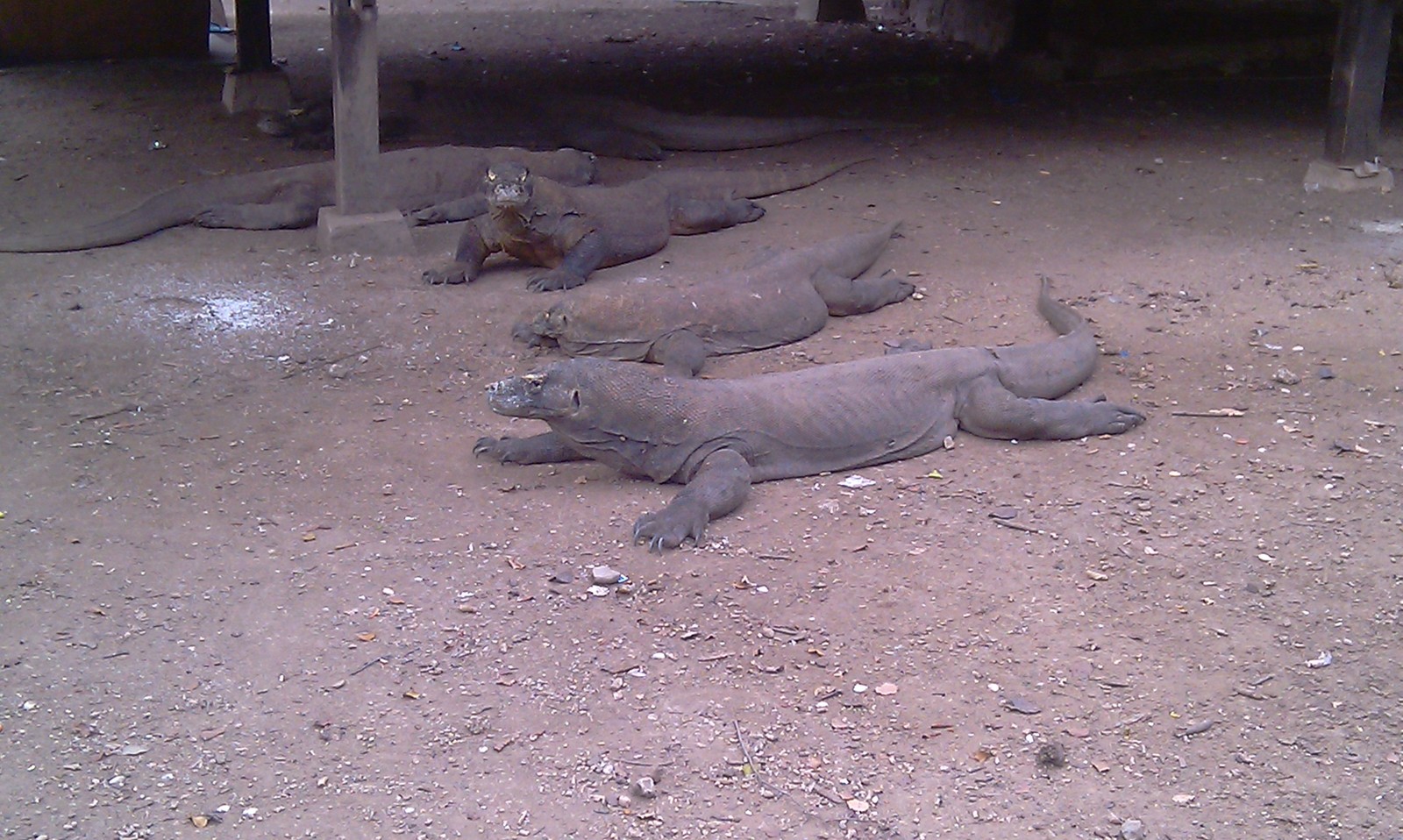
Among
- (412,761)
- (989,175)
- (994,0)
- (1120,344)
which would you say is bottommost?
(412,761)

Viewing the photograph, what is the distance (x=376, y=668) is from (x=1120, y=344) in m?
3.58

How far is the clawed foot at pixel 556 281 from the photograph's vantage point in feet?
21.9

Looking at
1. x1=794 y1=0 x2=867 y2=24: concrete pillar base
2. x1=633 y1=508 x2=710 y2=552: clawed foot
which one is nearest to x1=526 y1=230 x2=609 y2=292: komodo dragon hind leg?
x1=633 y1=508 x2=710 y2=552: clawed foot

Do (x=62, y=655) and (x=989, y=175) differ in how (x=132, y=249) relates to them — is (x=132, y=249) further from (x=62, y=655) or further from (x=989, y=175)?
(x=989, y=175)

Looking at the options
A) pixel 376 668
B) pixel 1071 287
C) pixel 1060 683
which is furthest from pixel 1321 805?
pixel 1071 287

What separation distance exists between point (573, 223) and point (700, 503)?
3143 mm

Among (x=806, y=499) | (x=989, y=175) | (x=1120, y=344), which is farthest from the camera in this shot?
(x=989, y=175)

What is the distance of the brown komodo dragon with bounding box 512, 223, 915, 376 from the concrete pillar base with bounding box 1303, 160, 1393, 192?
3.19 metres

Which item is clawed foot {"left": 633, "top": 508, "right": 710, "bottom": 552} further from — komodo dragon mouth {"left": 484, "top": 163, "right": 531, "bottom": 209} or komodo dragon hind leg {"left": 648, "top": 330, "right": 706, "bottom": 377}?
komodo dragon mouth {"left": 484, "top": 163, "right": 531, "bottom": 209}

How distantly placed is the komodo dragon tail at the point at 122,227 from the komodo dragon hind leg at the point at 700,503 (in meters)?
4.60

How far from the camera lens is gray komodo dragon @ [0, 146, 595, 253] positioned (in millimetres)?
7402

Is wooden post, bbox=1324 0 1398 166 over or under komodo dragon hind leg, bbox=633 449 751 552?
over

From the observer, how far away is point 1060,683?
10.7 feet

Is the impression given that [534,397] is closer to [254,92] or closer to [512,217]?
[512,217]
